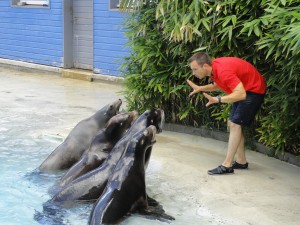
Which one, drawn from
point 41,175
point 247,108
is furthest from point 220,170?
point 41,175

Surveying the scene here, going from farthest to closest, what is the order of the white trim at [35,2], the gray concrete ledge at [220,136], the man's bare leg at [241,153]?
the white trim at [35,2] < the gray concrete ledge at [220,136] < the man's bare leg at [241,153]

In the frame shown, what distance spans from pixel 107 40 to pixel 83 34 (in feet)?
4.13

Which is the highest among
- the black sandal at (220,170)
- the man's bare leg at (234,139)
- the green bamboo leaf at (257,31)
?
the green bamboo leaf at (257,31)

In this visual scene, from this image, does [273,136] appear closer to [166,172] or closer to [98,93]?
[166,172]

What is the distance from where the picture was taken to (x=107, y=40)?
12.2 m

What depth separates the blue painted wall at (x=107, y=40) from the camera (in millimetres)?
11914

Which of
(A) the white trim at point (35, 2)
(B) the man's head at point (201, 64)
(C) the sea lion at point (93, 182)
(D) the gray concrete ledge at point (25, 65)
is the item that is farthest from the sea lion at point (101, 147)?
(A) the white trim at point (35, 2)

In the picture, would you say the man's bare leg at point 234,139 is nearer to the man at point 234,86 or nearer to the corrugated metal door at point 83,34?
the man at point 234,86

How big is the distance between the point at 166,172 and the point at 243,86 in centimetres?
128

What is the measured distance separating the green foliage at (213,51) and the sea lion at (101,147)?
1660 mm

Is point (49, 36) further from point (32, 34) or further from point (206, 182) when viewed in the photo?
point (206, 182)

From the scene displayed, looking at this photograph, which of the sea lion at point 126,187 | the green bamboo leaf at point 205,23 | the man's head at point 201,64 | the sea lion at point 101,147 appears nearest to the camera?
the sea lion at point 126,187

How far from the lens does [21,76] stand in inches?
531

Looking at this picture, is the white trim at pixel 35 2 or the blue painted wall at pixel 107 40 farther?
the white trim at pixel 35 2
